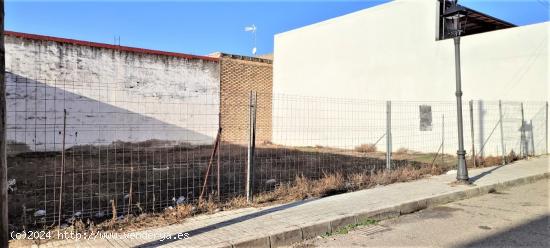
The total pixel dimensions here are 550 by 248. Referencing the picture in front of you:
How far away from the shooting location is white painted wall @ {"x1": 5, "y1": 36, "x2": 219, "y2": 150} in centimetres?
1527

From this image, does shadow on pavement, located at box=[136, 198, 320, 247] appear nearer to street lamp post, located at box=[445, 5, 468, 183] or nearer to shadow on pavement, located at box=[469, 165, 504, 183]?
street lamp post, located at box=[445, 5, 468, 183]

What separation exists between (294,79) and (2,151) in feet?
63.3

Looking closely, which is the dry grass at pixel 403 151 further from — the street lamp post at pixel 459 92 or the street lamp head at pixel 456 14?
the street lamp head at pixel 456 14

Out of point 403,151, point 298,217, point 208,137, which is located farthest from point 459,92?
point 208,137

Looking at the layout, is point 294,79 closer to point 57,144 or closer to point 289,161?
point 289,161

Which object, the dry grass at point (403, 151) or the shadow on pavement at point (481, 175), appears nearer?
the shadow on pavement at point (481, 175)

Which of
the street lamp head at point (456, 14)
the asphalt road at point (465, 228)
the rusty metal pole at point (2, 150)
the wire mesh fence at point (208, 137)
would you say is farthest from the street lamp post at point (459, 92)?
the rusty metal pole at point (2, 150)

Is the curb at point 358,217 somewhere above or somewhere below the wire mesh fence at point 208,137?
below

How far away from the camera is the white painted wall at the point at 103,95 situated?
1527cm

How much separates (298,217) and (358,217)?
0.93 m

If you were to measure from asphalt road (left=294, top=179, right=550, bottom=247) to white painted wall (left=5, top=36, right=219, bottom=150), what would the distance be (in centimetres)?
1193

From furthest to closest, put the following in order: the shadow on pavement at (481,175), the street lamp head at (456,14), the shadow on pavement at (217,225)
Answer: the shadow on pavement at (481,175), the street lamp head at (456,14), the shadow on pavement at (217,225)

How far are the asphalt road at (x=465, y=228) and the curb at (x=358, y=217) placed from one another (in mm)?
124

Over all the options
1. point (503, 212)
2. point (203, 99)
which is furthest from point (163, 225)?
point (203, 99)
